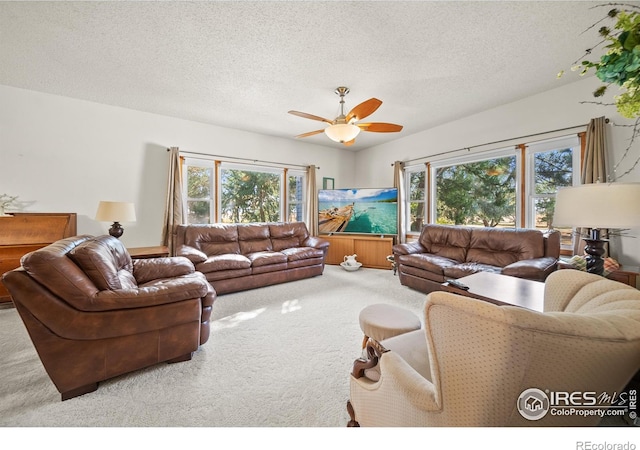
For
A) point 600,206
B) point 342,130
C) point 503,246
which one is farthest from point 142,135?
point 503,246

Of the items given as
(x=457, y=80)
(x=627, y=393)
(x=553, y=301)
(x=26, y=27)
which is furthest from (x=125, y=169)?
(x=627, y=393)

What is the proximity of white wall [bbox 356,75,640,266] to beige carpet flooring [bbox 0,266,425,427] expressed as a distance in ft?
9.44

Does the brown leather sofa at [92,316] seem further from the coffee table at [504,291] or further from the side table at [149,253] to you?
the coffee table at [504,291]

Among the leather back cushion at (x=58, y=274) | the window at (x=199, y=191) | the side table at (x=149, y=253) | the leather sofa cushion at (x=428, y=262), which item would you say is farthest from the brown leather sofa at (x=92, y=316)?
the leather sofa cushion at (x=428, y=262)

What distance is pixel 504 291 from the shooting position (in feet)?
5.75

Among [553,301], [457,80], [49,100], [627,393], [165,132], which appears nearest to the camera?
[627,393]

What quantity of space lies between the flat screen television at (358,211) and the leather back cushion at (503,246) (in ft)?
5.20

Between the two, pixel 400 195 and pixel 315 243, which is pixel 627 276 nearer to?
pixel 400 195

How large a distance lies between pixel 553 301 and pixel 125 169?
491 cm

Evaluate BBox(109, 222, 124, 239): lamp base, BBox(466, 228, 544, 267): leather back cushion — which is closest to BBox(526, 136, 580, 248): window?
BBox(466, 228, 544, 267): leather back cushion

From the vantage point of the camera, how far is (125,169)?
3.70 meters

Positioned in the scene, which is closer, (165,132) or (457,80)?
(457,80)

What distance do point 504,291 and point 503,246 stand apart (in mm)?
1901
